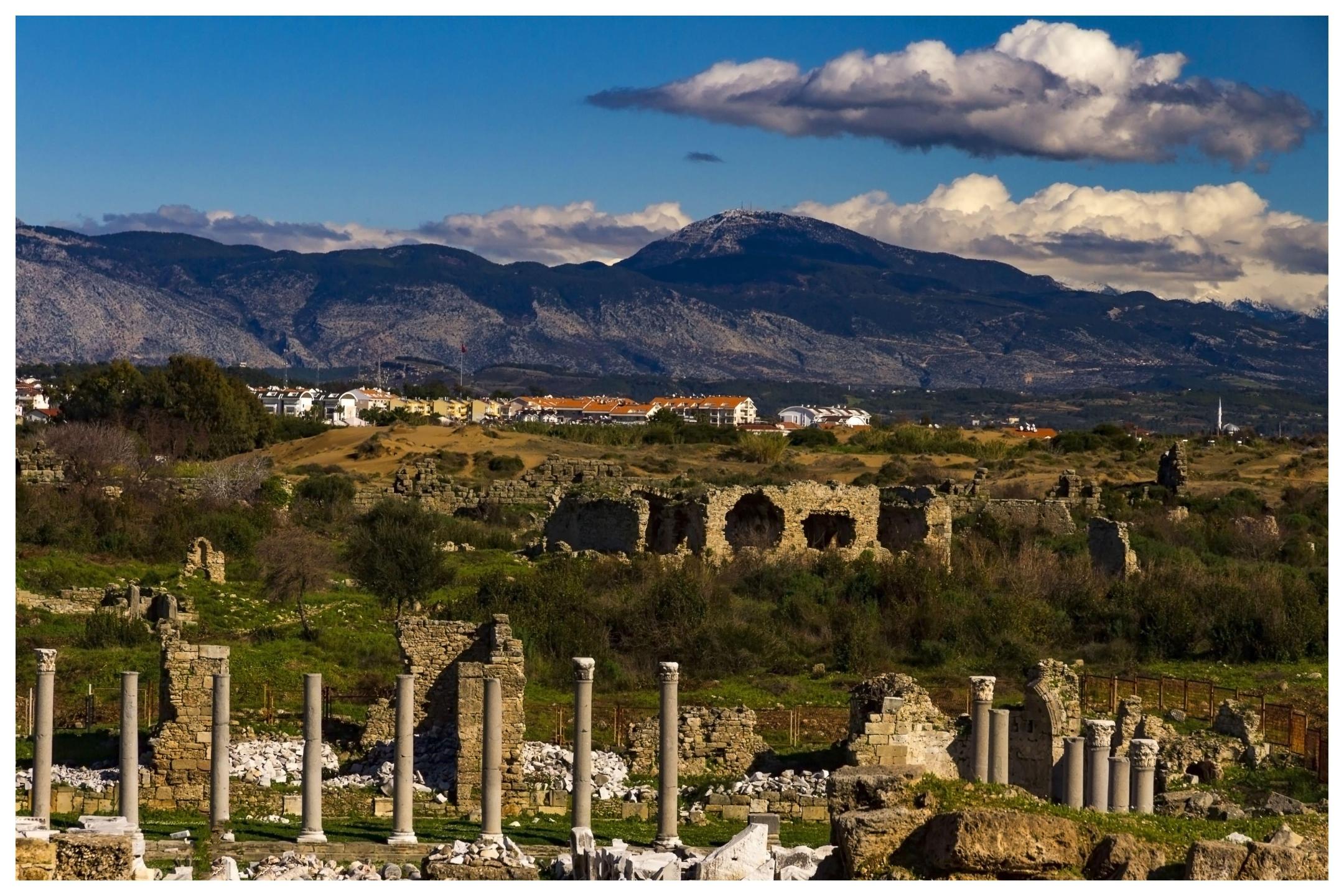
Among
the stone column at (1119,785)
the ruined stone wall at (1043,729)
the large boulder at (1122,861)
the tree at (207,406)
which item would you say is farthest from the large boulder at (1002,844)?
the tree at (207,406)

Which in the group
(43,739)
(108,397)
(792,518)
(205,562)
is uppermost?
(108,397)

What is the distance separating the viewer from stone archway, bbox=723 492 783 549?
38250mm

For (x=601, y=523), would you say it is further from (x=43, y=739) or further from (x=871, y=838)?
(x=871, y=838)

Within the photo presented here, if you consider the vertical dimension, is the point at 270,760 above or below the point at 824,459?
below

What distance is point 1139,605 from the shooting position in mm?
31156

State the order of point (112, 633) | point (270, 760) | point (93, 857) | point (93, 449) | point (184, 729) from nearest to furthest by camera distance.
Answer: point (93, 857) → point (184, 729) → point (270, 760) → point (112, 633) → point (93, 449)

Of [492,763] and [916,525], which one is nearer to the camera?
[492,763]

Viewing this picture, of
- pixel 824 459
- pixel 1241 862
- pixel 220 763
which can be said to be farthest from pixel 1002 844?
pixel 824 459

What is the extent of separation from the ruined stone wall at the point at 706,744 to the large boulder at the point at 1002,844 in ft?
23.3

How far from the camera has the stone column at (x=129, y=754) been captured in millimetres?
16734

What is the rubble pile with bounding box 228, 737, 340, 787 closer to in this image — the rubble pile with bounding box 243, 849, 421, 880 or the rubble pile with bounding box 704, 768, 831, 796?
the rubble pile with bounding box 243, 849, 421, 880

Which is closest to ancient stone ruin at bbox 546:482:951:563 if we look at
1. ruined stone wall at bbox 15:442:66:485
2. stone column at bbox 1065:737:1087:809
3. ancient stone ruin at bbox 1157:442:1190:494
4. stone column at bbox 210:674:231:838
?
ruined stone wall at bbox 15:442:66:485

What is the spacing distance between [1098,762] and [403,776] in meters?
5.39

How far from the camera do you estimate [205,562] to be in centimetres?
3569
